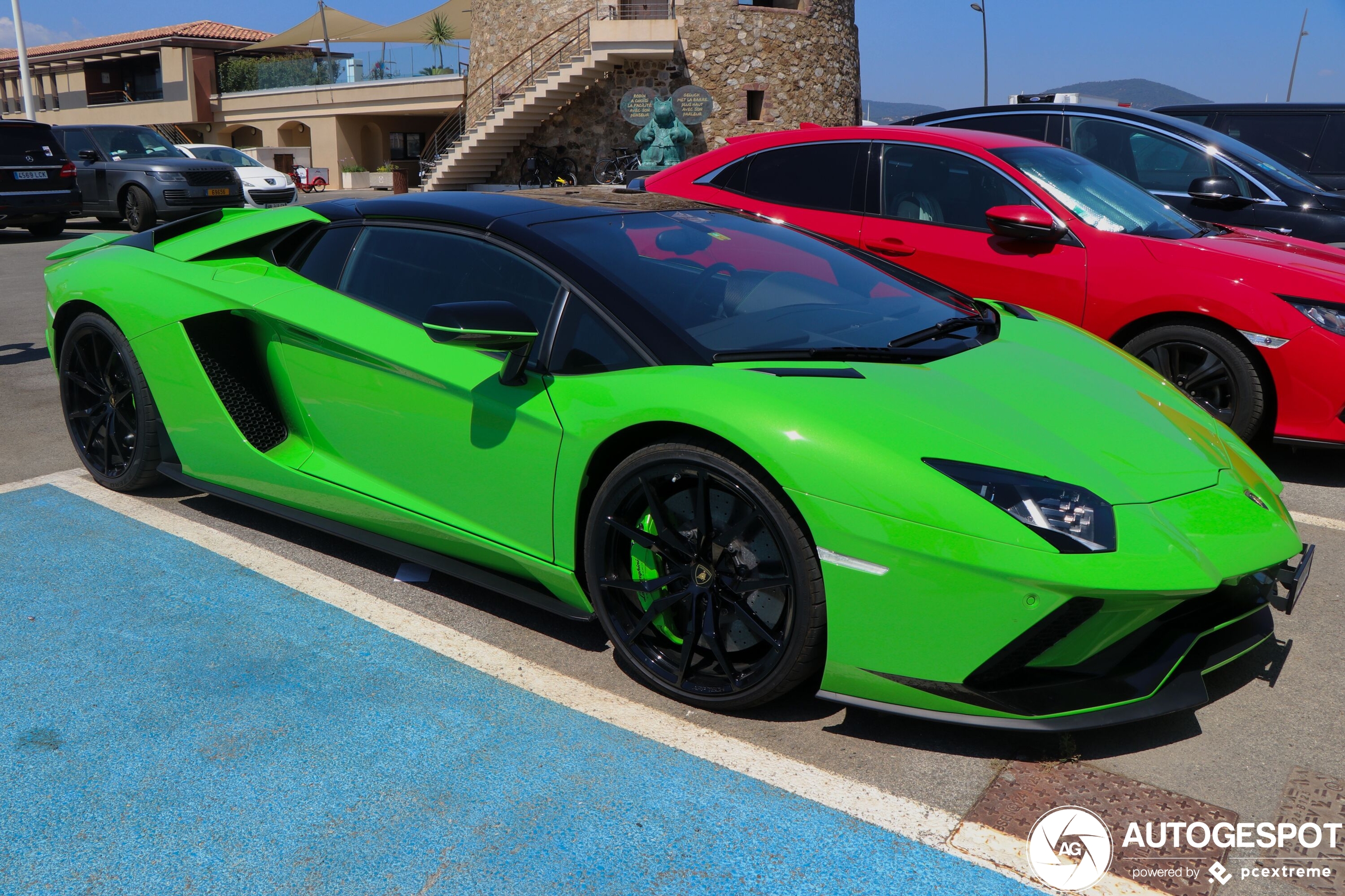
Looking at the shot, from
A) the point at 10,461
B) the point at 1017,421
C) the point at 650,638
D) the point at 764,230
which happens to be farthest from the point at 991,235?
the point at 10,461

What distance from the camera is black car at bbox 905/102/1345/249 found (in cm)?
643

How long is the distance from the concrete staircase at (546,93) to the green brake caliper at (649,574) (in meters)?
26.4

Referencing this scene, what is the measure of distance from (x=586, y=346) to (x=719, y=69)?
2885 cm

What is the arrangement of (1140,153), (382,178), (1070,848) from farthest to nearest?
(382,178) < (1140,153) < (1070,848)

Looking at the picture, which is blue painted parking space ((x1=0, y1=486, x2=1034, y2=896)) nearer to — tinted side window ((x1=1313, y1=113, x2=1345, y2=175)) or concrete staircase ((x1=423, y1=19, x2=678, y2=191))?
tinted side window ((x1=1313, y1=113, x2=1345, y2=175))

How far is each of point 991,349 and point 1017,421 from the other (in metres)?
0.58

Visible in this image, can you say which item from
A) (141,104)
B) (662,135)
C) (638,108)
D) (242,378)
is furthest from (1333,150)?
(141,104)

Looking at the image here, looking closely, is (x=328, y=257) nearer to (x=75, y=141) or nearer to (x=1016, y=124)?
(x=1016, y=124)

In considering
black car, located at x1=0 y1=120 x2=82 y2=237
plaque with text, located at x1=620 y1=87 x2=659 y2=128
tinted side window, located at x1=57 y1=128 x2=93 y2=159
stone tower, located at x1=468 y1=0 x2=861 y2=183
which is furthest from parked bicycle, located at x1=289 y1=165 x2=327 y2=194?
black car, located at x1=0 y1=120 x2=82 y2=237

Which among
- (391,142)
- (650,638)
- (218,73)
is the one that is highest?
(218,73)

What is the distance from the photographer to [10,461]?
15.8ft

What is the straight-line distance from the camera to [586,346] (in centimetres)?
284

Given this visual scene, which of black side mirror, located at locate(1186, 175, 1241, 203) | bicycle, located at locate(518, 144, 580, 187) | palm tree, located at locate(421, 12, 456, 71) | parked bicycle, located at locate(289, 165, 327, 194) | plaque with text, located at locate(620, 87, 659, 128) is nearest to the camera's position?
black side mirror, located at locate(1186, 175, 1241, 203)

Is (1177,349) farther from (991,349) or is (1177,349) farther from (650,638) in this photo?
(650,638)
